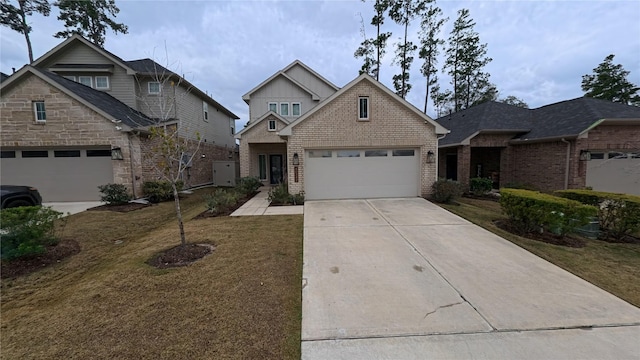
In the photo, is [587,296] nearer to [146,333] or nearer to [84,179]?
[146,333]

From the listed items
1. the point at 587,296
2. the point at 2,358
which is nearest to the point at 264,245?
the point at 2,358

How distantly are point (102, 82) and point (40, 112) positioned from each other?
197 inches

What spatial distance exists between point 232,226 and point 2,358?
189 inches

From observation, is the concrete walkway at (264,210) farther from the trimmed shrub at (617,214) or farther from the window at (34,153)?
the window at (34,153)

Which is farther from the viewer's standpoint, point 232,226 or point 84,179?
point 84,179

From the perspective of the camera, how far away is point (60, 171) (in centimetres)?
1141

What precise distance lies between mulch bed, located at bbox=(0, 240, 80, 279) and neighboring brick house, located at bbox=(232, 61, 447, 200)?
6911 mm

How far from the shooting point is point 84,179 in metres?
11.5

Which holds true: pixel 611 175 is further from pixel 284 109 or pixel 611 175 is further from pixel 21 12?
pixel 21 12

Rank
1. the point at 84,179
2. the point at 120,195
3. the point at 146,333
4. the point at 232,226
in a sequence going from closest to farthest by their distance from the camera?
1. the point at 146,333
2. the point at 232,226
3. the point at 120,195
4. the point at 84,179

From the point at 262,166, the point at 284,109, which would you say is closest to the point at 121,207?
the point at 262,166

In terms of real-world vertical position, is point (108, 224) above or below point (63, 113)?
below

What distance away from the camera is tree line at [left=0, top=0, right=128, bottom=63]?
17.2m

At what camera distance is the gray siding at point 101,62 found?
14.9 m
